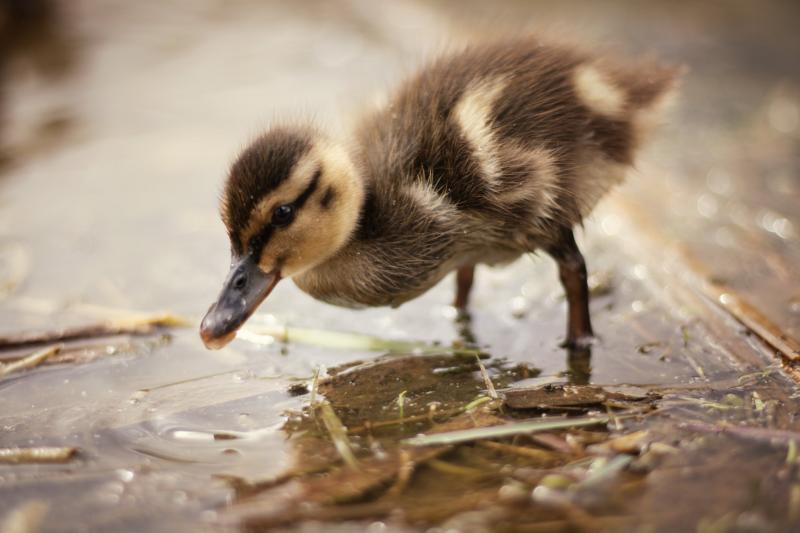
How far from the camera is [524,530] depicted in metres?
1.62

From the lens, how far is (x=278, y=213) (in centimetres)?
233

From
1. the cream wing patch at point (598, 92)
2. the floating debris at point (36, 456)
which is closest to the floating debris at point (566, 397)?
the cream wing patch at point (598, 92)

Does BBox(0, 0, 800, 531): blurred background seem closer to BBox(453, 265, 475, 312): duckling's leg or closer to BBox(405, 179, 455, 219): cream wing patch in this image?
BBox(453, 265, 475, 312): duckling's leg

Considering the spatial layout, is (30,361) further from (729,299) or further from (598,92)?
(729,299)

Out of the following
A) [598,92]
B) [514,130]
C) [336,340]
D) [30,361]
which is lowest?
[30,361]

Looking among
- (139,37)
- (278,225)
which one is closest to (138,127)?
(139,37)

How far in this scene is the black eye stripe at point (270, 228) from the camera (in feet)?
7.64

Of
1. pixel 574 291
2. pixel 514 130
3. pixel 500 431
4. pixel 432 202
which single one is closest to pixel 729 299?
pixel 574 291

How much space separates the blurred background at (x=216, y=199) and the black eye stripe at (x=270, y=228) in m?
0.31

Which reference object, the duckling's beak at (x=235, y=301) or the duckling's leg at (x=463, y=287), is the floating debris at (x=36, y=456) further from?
the duckling's leg at (x=463, y=287)

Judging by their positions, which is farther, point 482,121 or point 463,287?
point 463,287

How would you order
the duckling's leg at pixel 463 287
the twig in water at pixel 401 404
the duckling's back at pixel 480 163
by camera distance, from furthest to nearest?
the duckling's leg at pixel 463 287, the duckling's back at pixel 480 163, the twig in water at pixel 401 404

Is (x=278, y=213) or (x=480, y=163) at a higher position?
(x=480, y=163)

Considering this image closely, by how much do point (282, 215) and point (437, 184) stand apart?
1.49 feet
